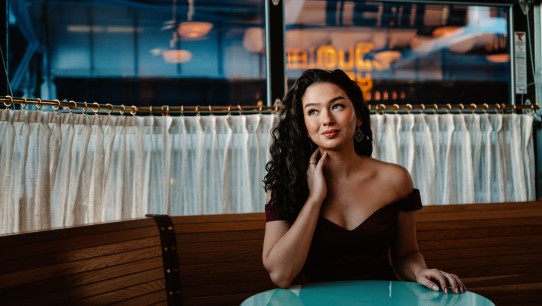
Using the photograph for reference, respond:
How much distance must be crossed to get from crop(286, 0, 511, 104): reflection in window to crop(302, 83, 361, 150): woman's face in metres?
1.54

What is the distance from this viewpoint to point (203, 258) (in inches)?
106

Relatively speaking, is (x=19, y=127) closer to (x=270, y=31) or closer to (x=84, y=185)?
(x=84, y=185)

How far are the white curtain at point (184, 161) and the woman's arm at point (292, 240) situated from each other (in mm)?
1189

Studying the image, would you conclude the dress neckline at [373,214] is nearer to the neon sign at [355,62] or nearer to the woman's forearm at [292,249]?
the woman's forearm at [292,249]

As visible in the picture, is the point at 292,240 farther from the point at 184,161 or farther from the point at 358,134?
the point at 184,161

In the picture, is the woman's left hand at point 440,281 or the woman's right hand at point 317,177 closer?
the woman's left hand at point 440,281

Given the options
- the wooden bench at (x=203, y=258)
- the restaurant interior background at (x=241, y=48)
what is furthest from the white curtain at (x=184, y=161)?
the wooden bench at (x=203, y=258)

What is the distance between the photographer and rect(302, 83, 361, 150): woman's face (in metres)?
2.22

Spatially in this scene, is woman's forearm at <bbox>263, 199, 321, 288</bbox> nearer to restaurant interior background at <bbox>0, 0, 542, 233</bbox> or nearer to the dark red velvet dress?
the dark red velvet dress

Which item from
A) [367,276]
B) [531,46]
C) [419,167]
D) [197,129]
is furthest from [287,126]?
[531,46]

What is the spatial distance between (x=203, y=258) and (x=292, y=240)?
2.36 feet

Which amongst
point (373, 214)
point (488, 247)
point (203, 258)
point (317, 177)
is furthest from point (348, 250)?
point (488, 247)

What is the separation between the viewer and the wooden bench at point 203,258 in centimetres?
200

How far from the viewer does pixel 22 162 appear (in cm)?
278
